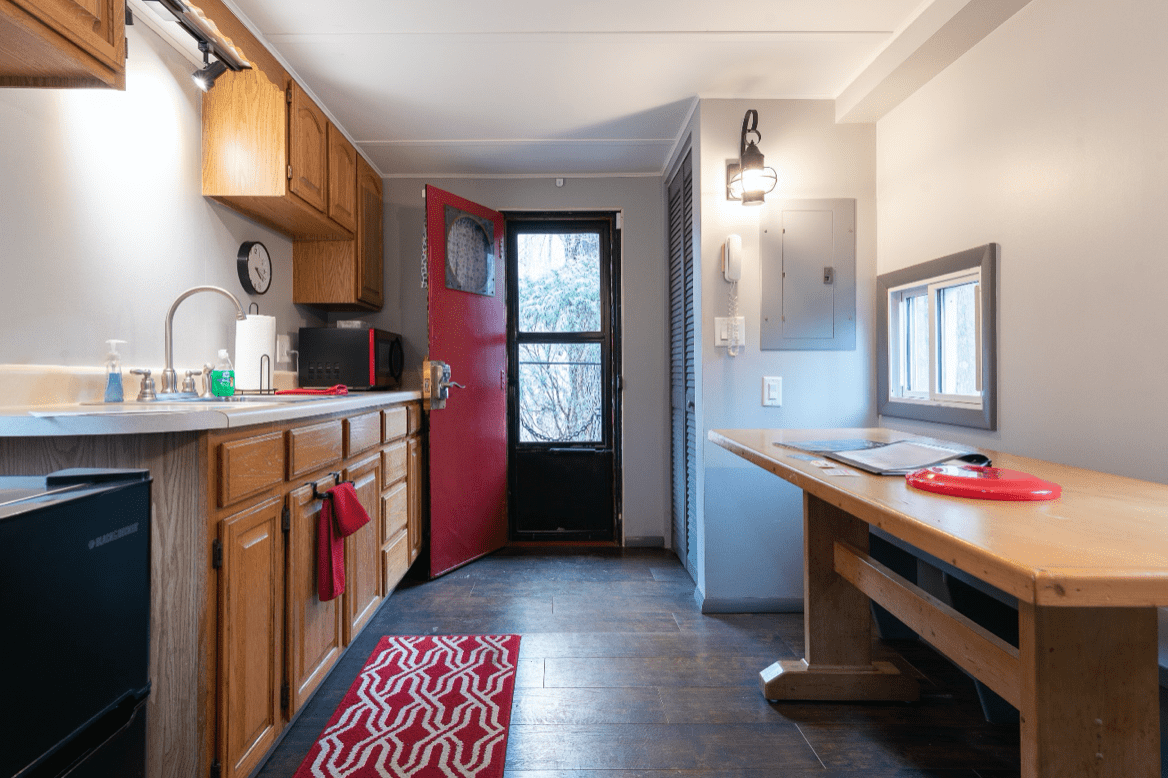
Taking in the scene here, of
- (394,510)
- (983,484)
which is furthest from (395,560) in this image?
(983,484)

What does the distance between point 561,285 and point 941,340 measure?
2.19 meters

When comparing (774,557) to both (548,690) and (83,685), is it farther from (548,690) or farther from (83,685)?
(83,685)

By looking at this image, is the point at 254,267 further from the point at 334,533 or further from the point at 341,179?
the point at 334,533

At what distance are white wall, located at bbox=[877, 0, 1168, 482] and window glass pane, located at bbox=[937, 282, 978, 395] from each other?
0.19m

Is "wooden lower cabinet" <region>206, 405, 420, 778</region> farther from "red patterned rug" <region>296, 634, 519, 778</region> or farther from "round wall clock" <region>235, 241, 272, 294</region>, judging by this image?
"round wall clock" <region>235, 241, 272, 294</region>

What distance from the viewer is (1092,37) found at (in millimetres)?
1526

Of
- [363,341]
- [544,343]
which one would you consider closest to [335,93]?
[363,341]

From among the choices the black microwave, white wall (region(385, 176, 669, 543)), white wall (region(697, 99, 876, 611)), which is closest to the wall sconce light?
white wall (region(697, 99, 876, 611))

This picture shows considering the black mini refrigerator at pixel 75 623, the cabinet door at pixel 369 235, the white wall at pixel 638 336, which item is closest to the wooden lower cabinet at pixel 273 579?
the black mini refrigerator at pixel 75 623

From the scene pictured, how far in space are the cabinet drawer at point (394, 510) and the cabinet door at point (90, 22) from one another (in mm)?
1673

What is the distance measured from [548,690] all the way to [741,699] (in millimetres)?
638

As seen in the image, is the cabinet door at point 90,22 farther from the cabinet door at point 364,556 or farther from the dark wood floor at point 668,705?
the dark wood floor at point 668,705

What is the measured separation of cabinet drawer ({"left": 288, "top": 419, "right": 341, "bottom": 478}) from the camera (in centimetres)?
157

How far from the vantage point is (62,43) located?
3.93 feet
